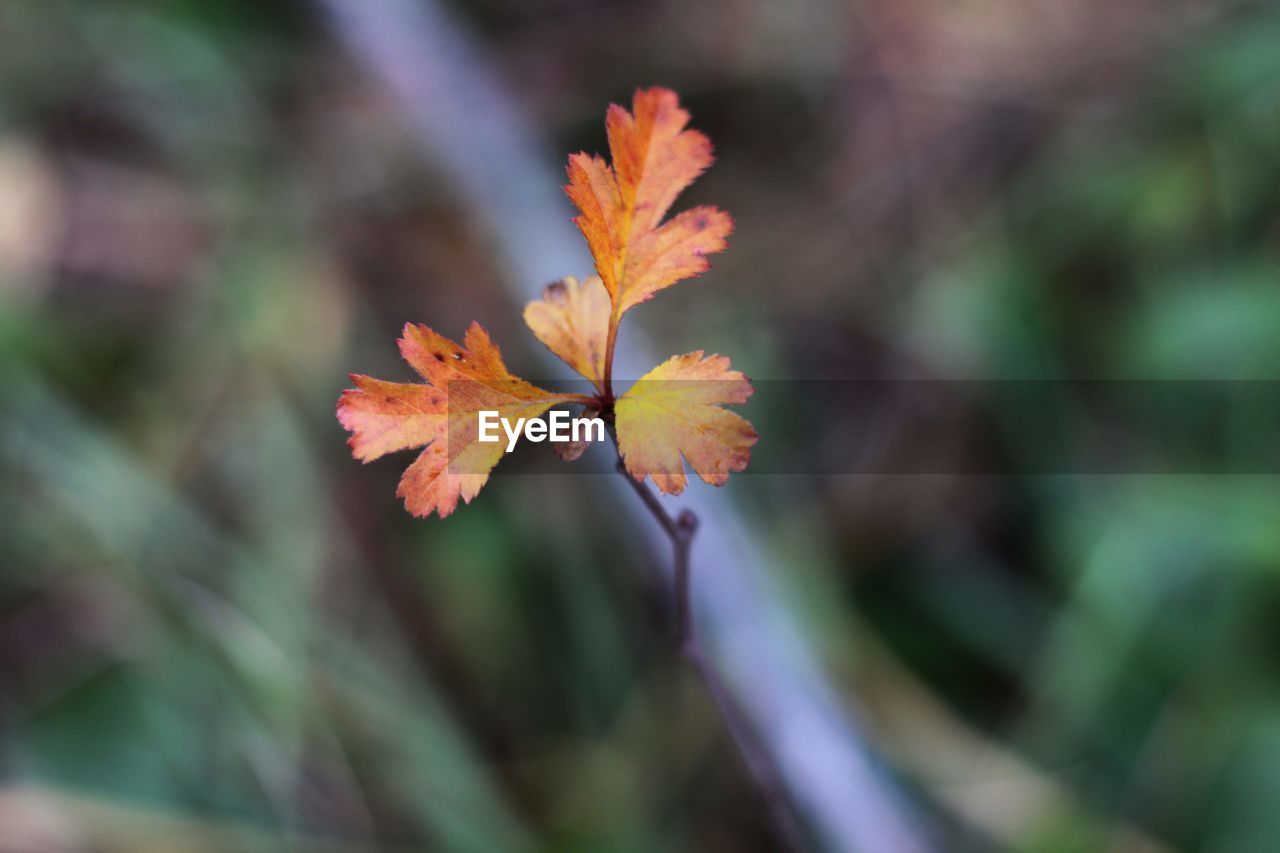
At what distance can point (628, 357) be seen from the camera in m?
1.93

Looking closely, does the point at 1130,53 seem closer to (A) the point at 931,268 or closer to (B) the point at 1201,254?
(B) the point at 1201,254

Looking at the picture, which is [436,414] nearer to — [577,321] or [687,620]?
[577,321]

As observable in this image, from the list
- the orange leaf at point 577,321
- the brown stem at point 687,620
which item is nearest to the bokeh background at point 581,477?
the brown stem at point 687,620

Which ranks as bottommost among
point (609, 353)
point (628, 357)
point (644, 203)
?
point (609, 353)

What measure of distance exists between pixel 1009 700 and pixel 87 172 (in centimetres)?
273

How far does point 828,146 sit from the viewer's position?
2543 mm

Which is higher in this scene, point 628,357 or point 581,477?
point 628,357

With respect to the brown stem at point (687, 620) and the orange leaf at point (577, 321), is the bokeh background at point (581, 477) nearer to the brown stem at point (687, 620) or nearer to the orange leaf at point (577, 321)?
→ the brown stem at point (687, 620)

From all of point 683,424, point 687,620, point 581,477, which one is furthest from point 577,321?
point 581,477

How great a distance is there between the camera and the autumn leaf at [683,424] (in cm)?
78

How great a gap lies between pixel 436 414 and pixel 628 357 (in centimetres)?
112

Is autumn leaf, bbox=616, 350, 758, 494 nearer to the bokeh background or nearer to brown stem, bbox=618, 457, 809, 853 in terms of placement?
brown stem, bbox=618, 457, 809, 853

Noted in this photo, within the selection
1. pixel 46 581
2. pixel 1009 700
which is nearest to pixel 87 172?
pixel 46 581

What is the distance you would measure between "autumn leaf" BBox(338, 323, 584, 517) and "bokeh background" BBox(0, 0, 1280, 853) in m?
1.07
